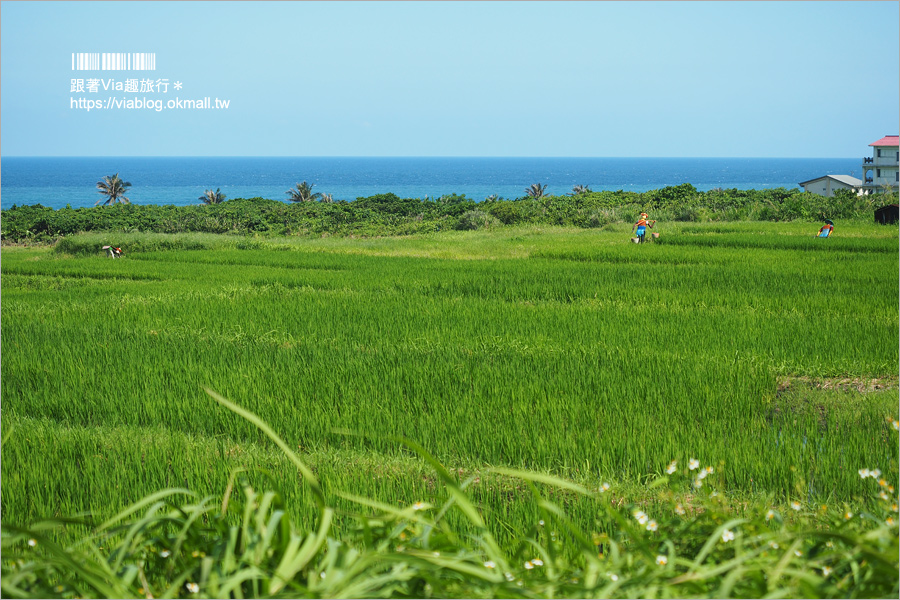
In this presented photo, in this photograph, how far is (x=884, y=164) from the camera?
4072cm

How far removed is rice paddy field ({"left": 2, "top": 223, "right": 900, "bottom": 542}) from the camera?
3916mm

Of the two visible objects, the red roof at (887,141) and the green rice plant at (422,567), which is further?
the red roof at (887,141)

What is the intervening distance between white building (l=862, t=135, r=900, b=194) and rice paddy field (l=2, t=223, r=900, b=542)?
3282cm

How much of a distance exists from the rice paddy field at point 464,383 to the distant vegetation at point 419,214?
14434 mm

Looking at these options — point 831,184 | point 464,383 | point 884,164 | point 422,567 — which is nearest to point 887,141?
point 884,164

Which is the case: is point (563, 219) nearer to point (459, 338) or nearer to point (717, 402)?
point (459, 338)

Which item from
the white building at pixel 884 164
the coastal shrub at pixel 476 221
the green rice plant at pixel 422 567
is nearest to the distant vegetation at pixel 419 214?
the coastal shrub at pixel 476 221

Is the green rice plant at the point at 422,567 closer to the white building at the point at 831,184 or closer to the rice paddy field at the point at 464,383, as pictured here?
the rice paddy field at the point at 464,383

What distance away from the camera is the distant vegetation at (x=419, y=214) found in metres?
26.6

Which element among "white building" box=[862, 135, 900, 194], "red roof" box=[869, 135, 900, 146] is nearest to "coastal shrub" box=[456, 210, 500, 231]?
"white building" box=[862, 135, 900, 194]

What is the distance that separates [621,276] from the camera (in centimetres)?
1238

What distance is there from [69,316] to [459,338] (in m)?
5.77

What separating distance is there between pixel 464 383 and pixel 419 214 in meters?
29.4

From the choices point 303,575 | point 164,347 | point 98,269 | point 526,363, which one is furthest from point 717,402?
point 98,269
